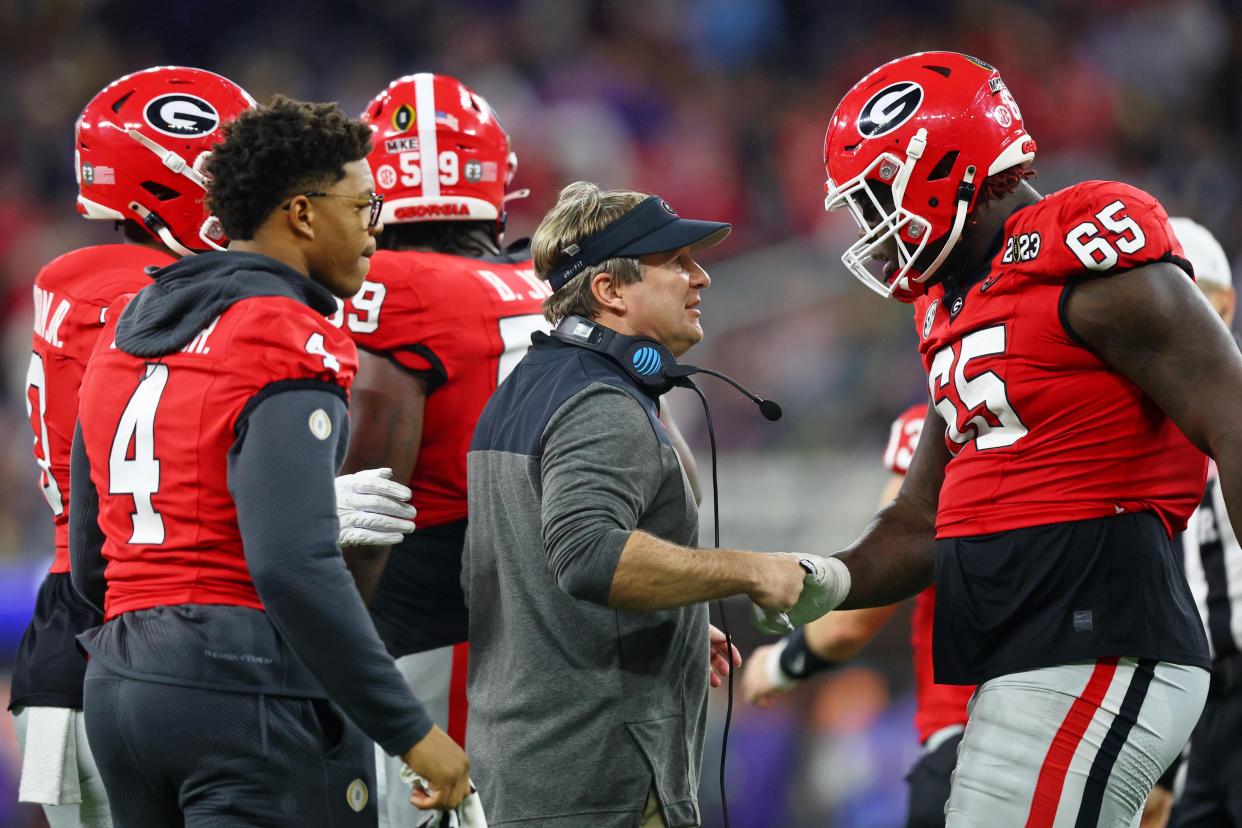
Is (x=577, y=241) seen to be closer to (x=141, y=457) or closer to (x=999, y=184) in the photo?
(x=999, y=184)

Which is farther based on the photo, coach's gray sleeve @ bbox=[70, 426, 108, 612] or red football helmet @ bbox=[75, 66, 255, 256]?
red football helmet @ bbox=[75, 66, 255, 256]

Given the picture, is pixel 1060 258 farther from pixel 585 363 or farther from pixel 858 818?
pixel 858 818

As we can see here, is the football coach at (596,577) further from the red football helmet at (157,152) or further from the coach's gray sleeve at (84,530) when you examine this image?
the red football helmet at (157,152)

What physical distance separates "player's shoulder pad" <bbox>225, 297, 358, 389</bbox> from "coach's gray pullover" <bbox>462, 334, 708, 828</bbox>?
51 cm

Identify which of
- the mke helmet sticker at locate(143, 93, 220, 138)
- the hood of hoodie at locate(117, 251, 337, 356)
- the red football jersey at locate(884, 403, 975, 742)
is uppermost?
the mke helmet sticker at locate(143, 93, 220, 138)

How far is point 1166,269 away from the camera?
311 centimetres

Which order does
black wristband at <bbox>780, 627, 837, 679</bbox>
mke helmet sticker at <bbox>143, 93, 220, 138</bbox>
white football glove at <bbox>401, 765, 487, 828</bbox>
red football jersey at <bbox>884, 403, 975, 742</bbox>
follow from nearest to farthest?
white football glove at <bbox>401, 765, 487, 828</bbox>, mke helmet sticker at <bbox>143, 93, 220, 138</bbox>, red football jersey at <bbox>884, 403, 975, 742</bbox>, black wristband at <bbox>780, 627, 837, 679</bbox>

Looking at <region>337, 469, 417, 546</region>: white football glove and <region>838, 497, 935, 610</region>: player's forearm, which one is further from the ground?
<region>337, 469, 417, 546</region>: white football glove

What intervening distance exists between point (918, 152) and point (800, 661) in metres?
2.15

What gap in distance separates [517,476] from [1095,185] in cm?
137

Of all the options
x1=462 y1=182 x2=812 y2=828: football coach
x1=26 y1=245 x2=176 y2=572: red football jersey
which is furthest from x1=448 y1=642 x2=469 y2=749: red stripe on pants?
x1=26 y1=245 x2=176 y2=572: red football jersey

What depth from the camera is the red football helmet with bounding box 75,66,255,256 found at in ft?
13.1

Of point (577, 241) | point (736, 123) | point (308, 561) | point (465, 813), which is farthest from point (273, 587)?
point (736, 123)

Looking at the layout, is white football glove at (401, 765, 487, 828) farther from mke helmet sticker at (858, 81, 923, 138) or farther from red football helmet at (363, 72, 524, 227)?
red football helmet at (363, 72, 524, 227)
